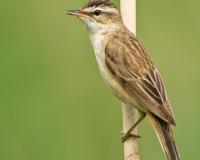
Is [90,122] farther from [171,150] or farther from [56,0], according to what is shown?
[56,0]

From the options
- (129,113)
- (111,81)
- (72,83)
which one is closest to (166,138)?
(129,113)

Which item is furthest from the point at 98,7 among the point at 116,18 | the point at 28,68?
the point at 28,68

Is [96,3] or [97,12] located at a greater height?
[96,3]

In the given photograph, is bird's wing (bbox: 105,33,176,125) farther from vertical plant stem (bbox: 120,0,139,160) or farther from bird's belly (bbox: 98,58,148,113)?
vertical plant stem (bbox: 120,0,139,160)

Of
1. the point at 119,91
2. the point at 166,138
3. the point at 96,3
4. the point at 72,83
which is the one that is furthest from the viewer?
the point at 72,83

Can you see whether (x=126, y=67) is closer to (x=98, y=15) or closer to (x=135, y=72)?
(x=135, y=72)

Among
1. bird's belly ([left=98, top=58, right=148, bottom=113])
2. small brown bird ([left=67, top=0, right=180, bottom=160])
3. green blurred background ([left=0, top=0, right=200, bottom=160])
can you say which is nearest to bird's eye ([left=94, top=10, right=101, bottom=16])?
small brown bird ([left=67, top=0, right=180, bottom=160])
